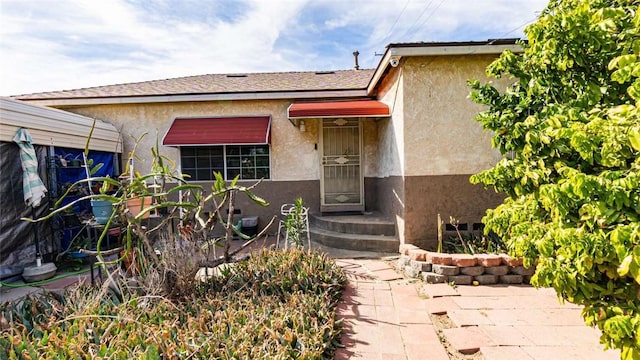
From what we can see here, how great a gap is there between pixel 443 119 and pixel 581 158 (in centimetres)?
484

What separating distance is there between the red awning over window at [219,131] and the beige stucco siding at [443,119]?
5.23m

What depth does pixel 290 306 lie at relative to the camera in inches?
189

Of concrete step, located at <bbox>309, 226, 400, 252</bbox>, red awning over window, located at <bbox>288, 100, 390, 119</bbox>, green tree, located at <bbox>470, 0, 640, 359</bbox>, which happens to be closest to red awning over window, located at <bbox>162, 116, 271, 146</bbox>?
red awning over window, located at <bbox>288, 100, 390, 119</bbox>

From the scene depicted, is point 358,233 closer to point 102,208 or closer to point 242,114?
point 242,114

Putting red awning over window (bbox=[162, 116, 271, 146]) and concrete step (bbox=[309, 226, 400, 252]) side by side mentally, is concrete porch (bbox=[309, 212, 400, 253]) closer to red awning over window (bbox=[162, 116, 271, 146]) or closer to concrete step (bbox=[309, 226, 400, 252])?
concrete step (bbox=[309, 226, 400, 252])

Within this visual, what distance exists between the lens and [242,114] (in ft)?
38.8

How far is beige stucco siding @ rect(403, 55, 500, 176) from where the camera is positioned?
802 cm

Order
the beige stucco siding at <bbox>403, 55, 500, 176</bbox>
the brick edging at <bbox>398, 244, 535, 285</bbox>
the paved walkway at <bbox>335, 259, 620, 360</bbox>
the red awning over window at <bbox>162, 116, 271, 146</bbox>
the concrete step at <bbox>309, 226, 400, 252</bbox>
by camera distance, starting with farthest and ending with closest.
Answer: the red awning over window at <bbox>162, 116, 271, 146</bbox>
the concrete step at <bbox>309, 226, 400, 252</bbox>
the beige stucco siding at <bbox>403, 55, 500, 176</bbox>
the brick edging at <bbox>398, 244, 535, 285</bbox>
the paved walkway at <bbox>335, 259, 620, 360</bbox>

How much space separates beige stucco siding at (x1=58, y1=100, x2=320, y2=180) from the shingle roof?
1.69 feet

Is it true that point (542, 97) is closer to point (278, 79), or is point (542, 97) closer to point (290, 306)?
point (290, 306)

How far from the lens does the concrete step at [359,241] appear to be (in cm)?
879

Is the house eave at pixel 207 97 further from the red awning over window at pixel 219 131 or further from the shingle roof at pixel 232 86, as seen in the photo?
the red awning over window at pixel 219 131

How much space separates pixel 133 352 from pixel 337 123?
31.7 ft

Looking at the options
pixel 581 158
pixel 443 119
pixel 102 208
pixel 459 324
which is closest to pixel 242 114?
pixel 102 208
